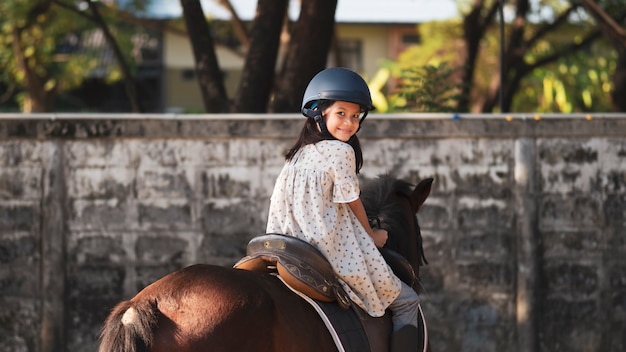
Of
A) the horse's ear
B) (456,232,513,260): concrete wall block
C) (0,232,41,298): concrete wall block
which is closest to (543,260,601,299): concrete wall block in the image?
(456,232,513,260): concrete wall block

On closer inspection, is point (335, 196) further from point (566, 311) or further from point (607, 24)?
point (607, 24)

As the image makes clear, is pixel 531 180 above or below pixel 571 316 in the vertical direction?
above

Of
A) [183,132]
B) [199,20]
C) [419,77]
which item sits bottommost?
[183,132]

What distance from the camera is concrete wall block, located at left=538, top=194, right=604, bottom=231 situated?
7.86 metres

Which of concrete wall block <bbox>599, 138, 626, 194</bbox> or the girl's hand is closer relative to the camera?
the girl's hand

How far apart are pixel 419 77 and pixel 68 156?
11.9 ft

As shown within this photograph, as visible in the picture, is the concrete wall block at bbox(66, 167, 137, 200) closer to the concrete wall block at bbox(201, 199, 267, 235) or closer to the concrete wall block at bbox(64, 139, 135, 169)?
the concrete wall block at bbox(64, 139, 135, 169)

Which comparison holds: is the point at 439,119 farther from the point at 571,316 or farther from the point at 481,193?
the point at 571,316

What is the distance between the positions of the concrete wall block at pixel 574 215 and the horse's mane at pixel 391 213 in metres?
2.79

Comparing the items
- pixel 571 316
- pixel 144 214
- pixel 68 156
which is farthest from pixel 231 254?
pixel 571 316

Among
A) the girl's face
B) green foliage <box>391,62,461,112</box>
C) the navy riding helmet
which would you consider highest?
green foliage <box>391,62,461,112</box>

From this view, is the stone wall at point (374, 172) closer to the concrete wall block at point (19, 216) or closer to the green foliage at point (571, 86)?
the concrete wall block at point (19, 216)

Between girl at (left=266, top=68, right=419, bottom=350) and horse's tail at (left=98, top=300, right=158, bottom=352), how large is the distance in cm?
92

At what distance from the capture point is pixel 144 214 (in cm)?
782
